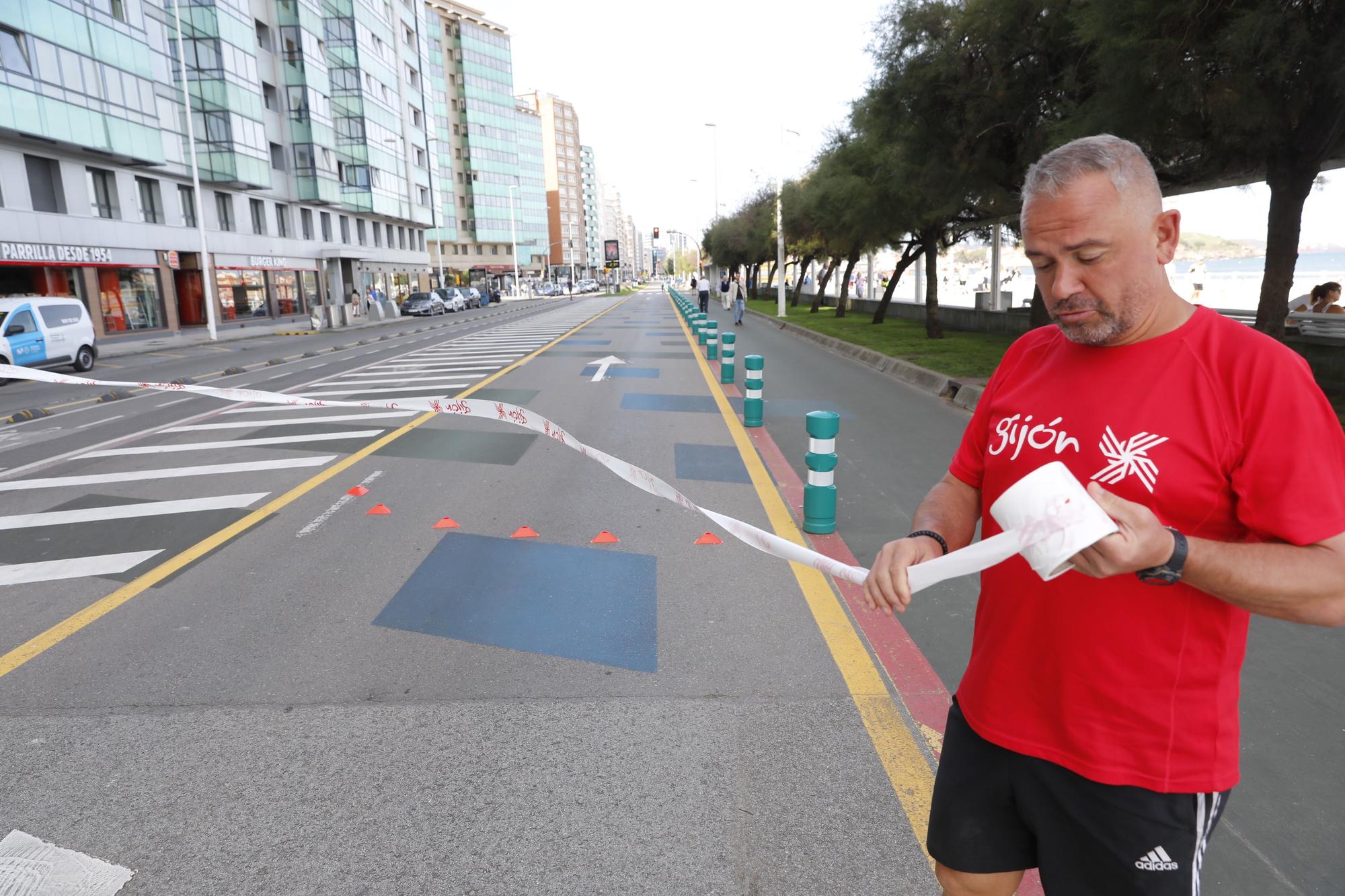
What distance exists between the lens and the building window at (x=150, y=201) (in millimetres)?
35688

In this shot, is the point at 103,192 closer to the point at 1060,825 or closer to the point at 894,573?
the point at 894,573

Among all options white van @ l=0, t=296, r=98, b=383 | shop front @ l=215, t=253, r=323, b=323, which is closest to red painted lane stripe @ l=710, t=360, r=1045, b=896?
white van @ l=0, t=296, r=98, b=383

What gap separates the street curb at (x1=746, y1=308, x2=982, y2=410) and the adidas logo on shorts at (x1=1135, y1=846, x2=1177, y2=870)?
889 centimetres

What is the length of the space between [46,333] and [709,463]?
18718mm

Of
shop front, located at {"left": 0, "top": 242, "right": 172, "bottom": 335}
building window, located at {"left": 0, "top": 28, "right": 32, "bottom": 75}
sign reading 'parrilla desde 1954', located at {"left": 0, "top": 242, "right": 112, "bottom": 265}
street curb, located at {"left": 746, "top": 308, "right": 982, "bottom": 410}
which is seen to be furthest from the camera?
shop front, located at {"left": 0, "top": 242, "right": 172, "bottom": 335}

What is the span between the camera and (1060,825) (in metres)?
1.73

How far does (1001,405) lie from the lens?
1937 millimetres

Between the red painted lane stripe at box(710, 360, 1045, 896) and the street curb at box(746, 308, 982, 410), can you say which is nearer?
the red painted lane stripe at box(710, 360, 1045, 896)

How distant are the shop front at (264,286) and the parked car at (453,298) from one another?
7.73 m

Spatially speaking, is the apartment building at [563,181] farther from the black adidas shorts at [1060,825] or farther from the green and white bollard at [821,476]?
the black adidas shorts at [1060,825]

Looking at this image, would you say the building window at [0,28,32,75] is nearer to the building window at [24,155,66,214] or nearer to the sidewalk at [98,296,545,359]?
the building window at [24,155,66,214]

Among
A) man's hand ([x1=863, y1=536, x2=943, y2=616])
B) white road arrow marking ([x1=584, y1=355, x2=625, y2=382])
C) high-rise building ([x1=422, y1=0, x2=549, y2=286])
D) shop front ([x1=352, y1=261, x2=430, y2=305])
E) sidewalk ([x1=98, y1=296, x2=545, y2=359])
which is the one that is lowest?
white road arrow marking ([x1=584, y1=355, x2=625, y2=382])

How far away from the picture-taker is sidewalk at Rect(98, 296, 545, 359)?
28984 millimetres

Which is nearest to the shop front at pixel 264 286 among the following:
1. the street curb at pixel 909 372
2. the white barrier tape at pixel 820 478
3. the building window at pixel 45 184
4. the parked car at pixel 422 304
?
the parked car at pixel 422 304
